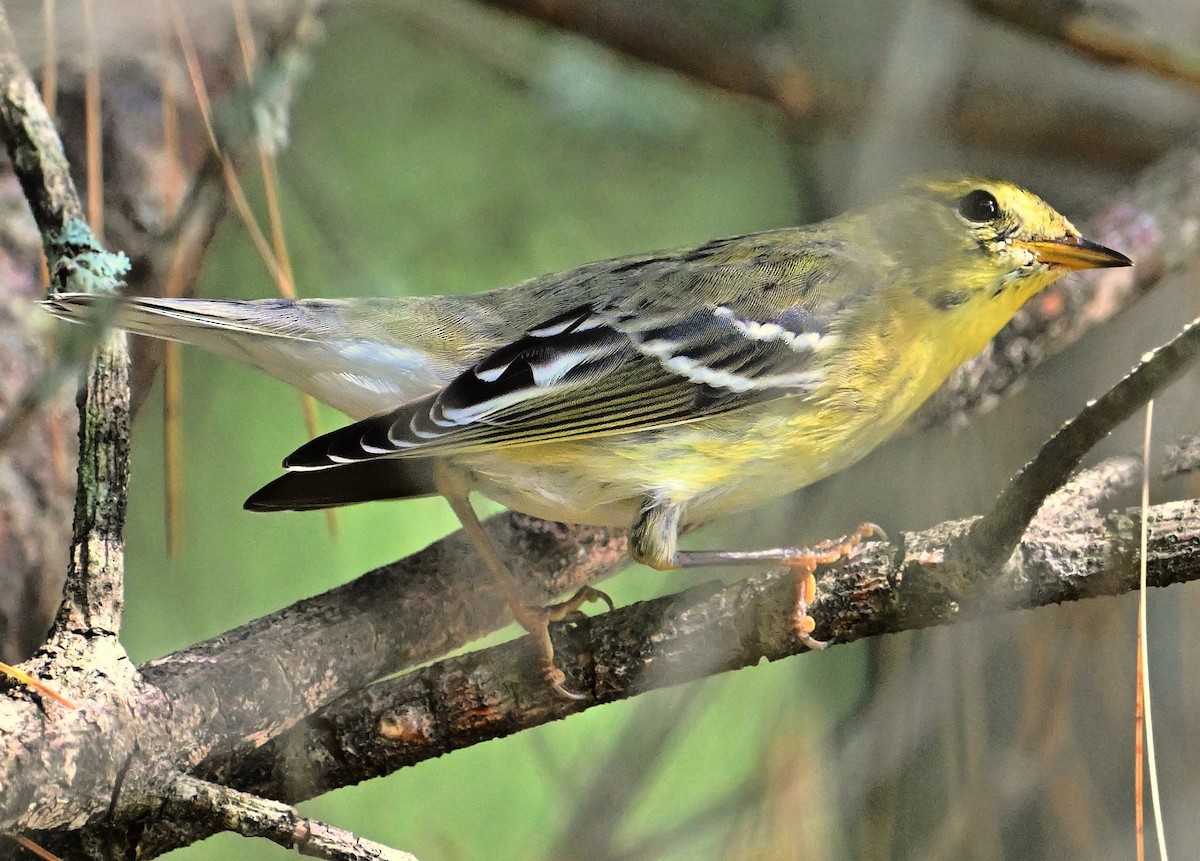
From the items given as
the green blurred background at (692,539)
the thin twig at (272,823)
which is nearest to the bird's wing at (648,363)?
the green blurred background at (692,539)

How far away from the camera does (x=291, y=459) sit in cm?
131

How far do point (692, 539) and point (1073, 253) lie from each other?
1.01 m

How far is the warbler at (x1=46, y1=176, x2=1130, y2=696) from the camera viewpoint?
151cm

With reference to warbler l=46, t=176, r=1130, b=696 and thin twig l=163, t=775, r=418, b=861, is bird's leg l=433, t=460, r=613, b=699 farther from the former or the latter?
thin twig l=163, t=775, r=418, b=861

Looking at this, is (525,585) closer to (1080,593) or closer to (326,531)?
(326,531)

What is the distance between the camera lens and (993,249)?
5.53 ft

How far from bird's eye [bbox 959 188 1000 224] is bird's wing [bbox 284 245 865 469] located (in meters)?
0.23

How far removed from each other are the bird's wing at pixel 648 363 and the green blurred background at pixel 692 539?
407mm

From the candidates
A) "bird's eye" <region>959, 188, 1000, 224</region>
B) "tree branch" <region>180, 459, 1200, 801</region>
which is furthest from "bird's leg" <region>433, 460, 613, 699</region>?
"bird's eye" <region>959, 188, 1000, 224</region>

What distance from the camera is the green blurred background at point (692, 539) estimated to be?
74.5 inches

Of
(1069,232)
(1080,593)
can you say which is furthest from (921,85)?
(1080,593)

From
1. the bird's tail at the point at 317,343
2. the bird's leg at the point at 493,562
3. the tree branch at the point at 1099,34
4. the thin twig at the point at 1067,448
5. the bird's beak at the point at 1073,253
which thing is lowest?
the thin twig at the point at 1067,448

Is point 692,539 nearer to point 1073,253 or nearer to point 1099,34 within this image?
point 1073,253

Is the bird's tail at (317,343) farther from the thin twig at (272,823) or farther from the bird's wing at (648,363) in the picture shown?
the thin twig at (272,823)
